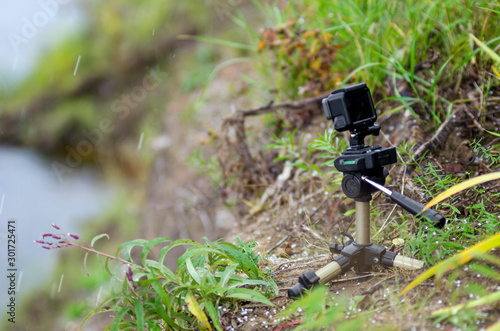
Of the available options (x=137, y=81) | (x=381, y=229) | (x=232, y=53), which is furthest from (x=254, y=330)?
(x=137, y=81)

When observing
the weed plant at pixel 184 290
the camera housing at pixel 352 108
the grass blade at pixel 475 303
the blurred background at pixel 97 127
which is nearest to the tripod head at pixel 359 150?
the camera housing at pixel 352 108

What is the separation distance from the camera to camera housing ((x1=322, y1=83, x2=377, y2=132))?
4.36ft

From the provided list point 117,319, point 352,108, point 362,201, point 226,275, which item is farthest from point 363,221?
point 117,319

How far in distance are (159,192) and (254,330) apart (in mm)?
2610

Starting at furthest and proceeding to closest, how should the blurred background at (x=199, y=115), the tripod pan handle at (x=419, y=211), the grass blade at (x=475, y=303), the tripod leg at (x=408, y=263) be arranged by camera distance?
1. the blurred background at (x=199, y=115)
2. the tripod leg at (x=408, y=263)
3. the tripod pan handle at (x=419, y=211)
4. the grass blade at (x=475, y=303)

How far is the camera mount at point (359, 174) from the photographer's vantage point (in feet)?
4.29

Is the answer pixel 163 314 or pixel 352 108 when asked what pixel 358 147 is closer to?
pixel 352 108

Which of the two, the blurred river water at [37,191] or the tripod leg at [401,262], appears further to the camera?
the blurred river water at [37,191]

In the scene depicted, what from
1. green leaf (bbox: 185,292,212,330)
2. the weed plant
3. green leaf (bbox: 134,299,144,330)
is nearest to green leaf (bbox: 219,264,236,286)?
the weed plant

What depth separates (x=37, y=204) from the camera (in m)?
4.85

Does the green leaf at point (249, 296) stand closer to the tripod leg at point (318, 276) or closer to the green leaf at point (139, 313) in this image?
the tripod leg at point (318, 276)

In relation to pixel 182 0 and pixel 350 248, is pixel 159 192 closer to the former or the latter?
pixel 350 248

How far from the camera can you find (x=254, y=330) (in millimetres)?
1312

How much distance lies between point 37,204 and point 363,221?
4.50 metres
